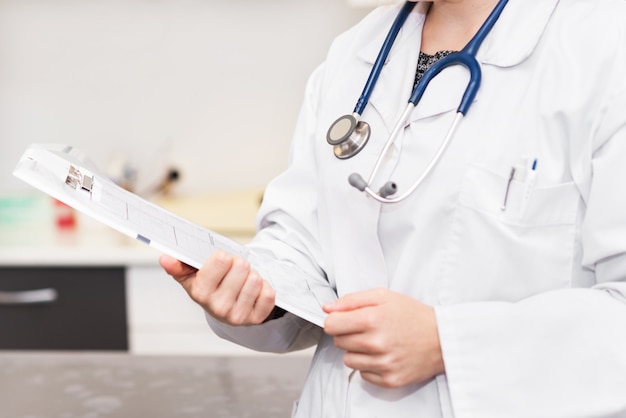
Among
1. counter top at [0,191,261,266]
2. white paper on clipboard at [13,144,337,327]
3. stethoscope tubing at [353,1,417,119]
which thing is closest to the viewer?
white paper on clipboard at [13,144,337,327]

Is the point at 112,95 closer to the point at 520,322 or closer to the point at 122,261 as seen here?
Result: the point at 122,261

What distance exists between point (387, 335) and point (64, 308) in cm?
140

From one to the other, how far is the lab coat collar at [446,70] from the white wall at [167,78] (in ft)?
4.38

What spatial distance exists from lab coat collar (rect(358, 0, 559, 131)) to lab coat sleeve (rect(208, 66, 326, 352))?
12 centimetres

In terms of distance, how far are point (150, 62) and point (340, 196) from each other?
1551 millimetres

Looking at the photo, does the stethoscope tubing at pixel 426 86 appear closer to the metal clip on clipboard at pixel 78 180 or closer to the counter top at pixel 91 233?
the metal clip on clipboard at pixel 78 180

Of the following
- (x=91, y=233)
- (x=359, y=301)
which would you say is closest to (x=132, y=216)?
(x=359, y=301)

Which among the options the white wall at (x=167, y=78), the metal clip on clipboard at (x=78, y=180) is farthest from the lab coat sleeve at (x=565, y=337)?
the white wall at (x=167, y=78)

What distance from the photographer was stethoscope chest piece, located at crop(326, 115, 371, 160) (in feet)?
3.06

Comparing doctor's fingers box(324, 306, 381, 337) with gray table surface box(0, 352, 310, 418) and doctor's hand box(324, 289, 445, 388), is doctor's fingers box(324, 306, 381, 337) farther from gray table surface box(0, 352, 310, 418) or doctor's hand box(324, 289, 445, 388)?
gray table surface box(0, 352, 310, 418)

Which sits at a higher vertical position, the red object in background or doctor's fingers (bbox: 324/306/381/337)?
doctor's fingers (bbox: 324/306/381/337)

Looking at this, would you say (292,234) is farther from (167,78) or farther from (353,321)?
(167,78)

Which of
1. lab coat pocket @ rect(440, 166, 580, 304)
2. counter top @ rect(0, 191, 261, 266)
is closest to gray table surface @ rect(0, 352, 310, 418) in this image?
lab coat pocket @ rect(440, 166, 580, 304)

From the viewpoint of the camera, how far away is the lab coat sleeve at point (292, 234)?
3.27 ft
